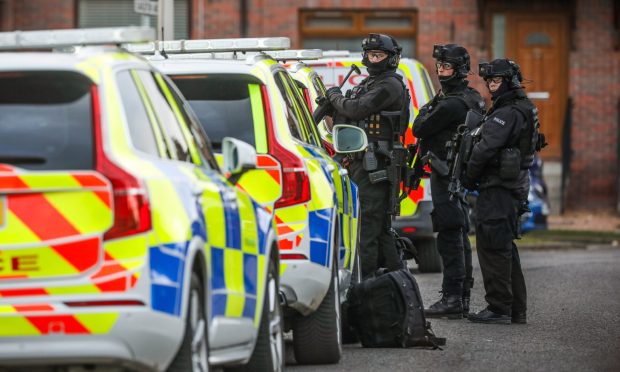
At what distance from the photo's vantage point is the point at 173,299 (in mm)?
6180

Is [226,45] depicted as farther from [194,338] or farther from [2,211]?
[2,211]

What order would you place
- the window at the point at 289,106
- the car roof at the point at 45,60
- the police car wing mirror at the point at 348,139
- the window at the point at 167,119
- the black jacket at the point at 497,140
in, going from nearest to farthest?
1. the car roof at the point at 45,60
2. the window at the point at 167,119
3. the window at the point at 289,106
4. the police car wing mirror at the point at 348,139
5. the black jacket at the point at 497,140

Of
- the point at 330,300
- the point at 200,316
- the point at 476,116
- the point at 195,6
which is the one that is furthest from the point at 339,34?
the point at 200,316

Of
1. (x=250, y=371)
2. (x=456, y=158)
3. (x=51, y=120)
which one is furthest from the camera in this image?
(x=456, y=158)

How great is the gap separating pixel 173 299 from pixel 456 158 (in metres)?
6.64

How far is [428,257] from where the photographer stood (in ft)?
56.7

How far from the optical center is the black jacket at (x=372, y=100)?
41.5 feet

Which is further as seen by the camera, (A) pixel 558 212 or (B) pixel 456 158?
A: (A) pixel 558 212

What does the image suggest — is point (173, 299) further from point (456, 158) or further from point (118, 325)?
point (456, 158)

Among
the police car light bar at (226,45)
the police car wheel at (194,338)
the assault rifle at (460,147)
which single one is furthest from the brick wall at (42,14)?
the police car wheel at (194,338)

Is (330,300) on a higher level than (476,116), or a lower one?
lower

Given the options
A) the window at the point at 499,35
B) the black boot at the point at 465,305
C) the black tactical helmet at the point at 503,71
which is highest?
the window at the point at 499,35

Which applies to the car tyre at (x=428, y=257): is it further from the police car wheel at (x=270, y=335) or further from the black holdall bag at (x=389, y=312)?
the police car wheel at (x=270, y=335)

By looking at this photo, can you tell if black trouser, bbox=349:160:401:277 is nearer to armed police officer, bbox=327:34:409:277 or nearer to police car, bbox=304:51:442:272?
armed police officer, bbox=327:34:409:277
